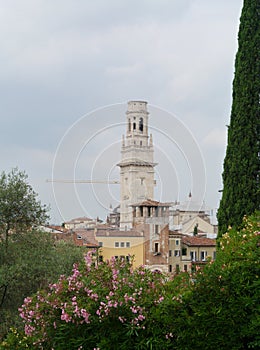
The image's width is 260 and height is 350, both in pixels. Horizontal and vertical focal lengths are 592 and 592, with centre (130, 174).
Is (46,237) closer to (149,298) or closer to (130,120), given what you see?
(149,298)

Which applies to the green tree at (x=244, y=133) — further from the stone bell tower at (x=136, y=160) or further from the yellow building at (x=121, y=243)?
the stone bell tower at (x=136, y=160)

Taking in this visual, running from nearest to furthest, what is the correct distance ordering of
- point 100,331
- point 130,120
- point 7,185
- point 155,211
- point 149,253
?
point 100,331, point 7,185, point 149,253, point 155,211, point 130,120

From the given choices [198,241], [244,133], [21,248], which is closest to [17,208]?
[21,248]

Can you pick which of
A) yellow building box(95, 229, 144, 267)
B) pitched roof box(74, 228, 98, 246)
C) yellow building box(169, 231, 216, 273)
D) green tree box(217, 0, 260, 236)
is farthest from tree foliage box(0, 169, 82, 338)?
yellow building box(169, 231, 216, 273)

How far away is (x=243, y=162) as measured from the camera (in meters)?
14.0

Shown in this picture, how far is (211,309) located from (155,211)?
147ft

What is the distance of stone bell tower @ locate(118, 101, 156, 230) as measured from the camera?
82000 mm

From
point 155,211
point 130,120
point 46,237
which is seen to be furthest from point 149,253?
point 130,120

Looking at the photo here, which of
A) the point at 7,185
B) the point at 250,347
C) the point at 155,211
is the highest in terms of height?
the point at 155,211

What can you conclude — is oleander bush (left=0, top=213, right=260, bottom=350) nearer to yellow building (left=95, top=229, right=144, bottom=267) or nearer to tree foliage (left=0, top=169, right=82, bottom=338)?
tree foliage (left=0, top=169, right=82, bottom=338)

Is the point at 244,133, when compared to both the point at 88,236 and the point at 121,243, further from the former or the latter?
the point at 121,243

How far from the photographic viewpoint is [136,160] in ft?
278

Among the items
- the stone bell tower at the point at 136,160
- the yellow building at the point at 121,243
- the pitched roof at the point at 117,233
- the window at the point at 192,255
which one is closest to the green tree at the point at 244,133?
the yellow building at the point at 121,243

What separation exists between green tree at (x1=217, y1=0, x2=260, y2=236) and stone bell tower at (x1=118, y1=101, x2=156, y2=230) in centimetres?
6596
